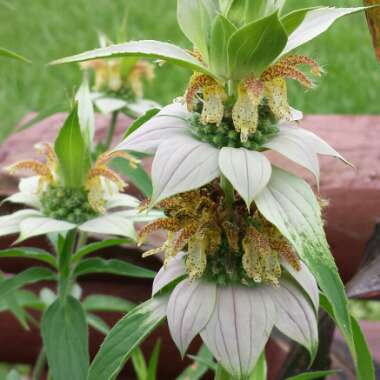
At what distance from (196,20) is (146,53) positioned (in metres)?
0.10

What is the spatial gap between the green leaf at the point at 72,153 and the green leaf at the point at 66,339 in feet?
0.58

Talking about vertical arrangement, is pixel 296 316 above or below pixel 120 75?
below

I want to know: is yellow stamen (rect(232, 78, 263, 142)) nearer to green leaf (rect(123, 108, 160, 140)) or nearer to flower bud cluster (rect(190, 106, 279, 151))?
flower bud cluster (rect(190, 106, 279, 151))

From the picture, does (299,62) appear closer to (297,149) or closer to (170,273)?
(297,149)

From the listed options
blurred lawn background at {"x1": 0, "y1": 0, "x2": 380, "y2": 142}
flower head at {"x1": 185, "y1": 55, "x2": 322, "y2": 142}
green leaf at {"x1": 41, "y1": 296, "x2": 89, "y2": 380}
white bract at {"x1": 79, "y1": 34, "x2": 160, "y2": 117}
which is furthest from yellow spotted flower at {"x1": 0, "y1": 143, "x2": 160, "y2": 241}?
blurred lawn background at {"x1": 0, "y1": 0, "x2": 380, "y2": 142}

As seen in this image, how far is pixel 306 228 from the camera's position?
70 cm

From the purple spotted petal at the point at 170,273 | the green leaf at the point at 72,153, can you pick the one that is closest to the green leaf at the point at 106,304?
the green leaf at the point at 72,153

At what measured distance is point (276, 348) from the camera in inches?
66.6

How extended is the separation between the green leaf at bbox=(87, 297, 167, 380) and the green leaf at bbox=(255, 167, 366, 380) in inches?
8.5

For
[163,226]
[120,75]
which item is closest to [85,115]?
[163,226]

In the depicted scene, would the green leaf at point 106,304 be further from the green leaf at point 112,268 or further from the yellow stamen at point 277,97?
the yellow stamen at point 277,97

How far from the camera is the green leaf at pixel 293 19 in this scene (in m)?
0.71

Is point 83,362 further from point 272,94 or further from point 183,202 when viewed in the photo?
point 272,94

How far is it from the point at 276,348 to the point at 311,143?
3.20ft
